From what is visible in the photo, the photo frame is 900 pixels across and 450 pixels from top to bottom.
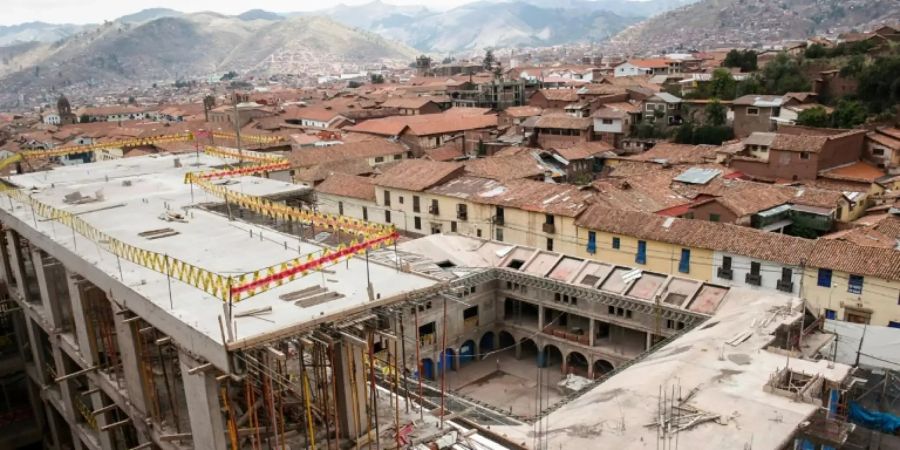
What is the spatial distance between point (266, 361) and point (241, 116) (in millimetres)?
77908

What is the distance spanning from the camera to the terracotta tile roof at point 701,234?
1184 inches

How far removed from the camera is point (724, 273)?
3152cm

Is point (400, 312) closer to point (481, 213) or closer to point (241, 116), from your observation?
point (481, 213)

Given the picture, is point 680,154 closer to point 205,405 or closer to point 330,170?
point 330,170

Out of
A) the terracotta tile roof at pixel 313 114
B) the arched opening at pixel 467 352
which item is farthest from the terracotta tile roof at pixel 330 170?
the terracotta tile roof at pixel 313 114

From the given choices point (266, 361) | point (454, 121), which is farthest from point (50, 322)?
point (454, 121)

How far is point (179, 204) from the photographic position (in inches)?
862

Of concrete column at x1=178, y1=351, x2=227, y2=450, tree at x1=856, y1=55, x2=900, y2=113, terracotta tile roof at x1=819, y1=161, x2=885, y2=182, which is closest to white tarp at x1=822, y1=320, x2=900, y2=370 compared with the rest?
terracotta tile roof at x1=819, y1=161, x2=885, y2=182

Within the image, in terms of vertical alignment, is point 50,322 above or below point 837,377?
above

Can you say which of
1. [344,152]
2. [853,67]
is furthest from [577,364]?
[853,67]

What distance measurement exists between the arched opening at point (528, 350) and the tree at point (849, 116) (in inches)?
1396

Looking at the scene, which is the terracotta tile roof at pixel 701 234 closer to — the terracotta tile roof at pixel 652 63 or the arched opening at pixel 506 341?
the arched opening at pixel 506 341

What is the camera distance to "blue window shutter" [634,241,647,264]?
33.3 meters

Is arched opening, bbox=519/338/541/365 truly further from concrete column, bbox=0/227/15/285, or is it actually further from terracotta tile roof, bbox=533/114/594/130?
terracotta tile roof, bbox=533/114/594/130
